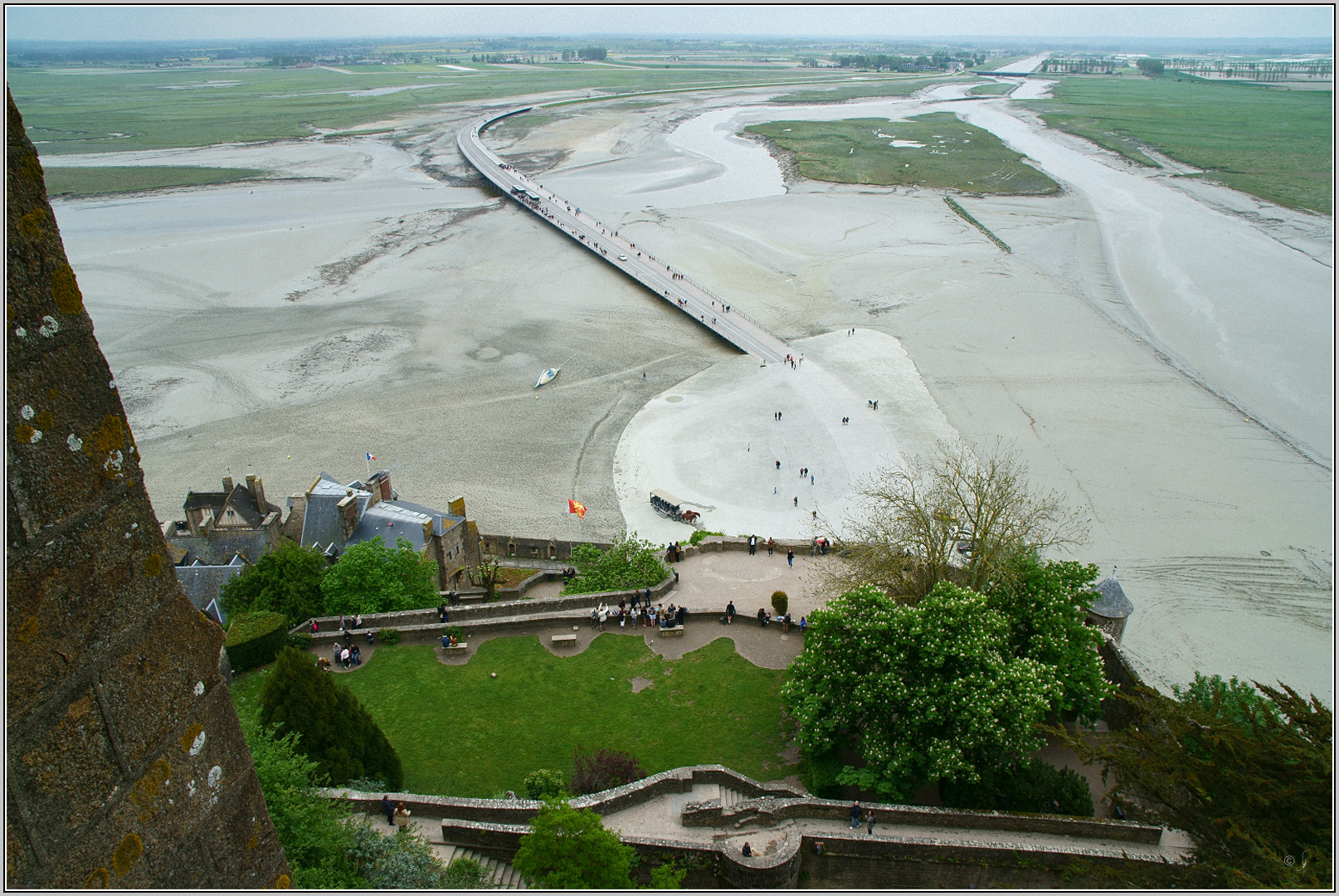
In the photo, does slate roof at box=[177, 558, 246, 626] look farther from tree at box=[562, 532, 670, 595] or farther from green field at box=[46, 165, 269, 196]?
green field at box=[46, 165, 269, 196]

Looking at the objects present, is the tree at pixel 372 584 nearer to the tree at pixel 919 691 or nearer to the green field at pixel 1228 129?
the tree at pixel 919 691

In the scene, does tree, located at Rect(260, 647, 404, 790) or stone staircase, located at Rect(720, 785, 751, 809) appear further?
stone staircase, located at Rect(720, 785, 751, 809)

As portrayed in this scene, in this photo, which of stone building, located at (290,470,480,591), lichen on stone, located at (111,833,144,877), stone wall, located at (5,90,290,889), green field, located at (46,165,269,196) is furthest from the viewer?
green field, located at (46,165,269,196)

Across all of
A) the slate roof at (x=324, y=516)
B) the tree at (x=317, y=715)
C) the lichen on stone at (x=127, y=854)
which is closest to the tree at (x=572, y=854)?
the tree at (x=317, y=715)

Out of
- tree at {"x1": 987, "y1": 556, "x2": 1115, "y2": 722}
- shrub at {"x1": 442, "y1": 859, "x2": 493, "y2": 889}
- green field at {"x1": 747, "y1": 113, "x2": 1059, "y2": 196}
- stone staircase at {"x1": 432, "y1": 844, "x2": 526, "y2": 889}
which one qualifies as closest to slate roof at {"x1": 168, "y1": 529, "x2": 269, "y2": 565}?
stone staircase at {"x1": 432, "y1": 844, "x2": 526, "y2": 889}

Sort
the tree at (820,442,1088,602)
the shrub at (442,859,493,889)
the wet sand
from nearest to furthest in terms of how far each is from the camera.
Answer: the shrub at (442,859,493,889)
the tree at (820,442,1088,602)
the wet sand

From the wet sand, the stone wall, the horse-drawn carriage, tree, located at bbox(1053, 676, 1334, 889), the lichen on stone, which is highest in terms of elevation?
the stone wall

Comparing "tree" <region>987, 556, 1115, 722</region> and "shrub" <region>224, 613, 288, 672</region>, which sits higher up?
"tree" <region>987, 556, 1115, 722</region>
